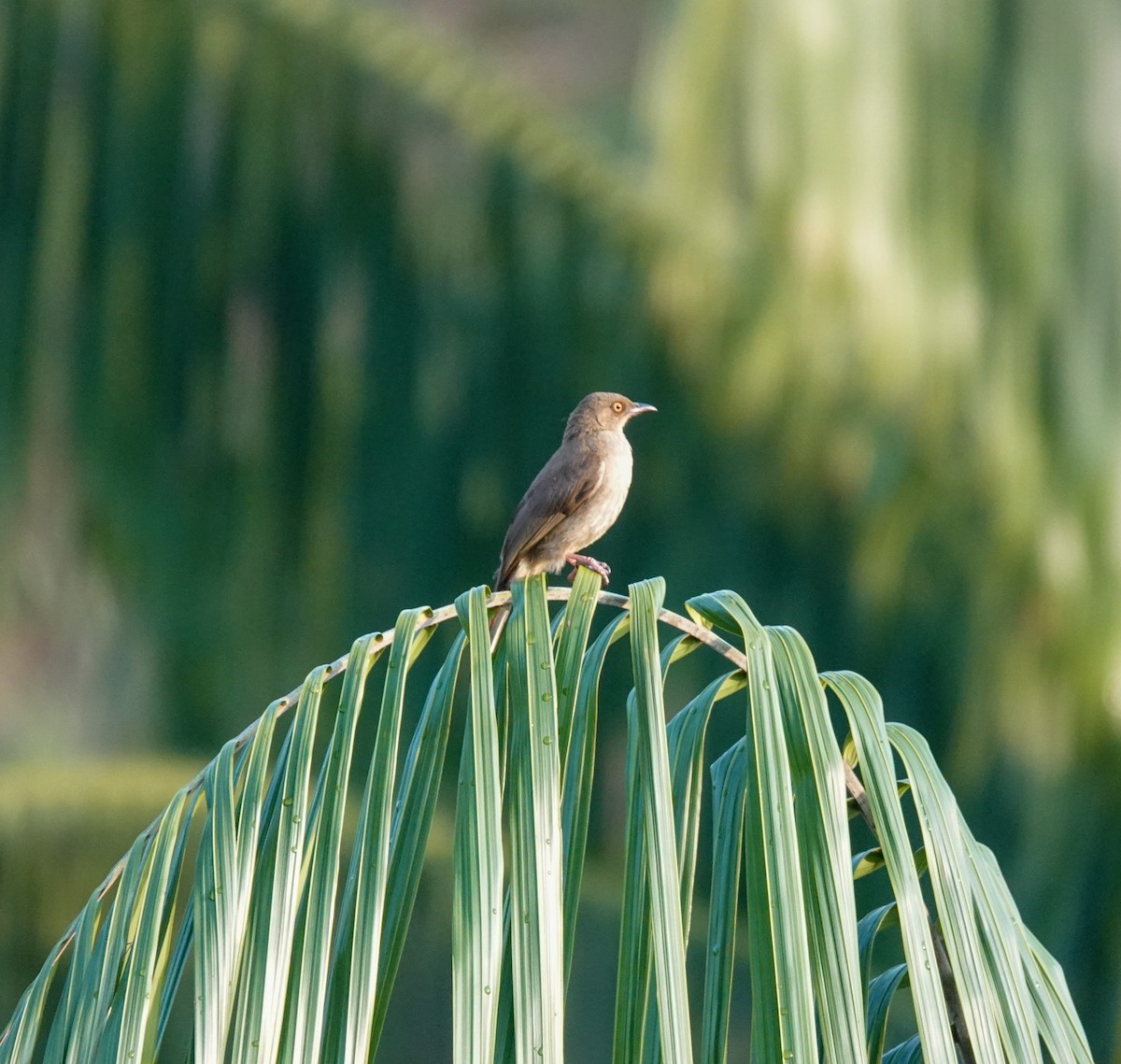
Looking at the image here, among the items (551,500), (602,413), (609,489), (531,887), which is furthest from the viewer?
(602,413)

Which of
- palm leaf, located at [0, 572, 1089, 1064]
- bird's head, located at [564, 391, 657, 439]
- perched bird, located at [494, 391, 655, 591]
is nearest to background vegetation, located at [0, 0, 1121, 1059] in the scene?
bird's head, located at [564, 391, 657, 439]

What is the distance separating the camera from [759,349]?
736 cm

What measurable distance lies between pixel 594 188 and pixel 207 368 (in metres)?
2.07

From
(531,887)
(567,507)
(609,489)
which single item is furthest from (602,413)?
(531,887)

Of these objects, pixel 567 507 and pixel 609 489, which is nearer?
pixel 567 507

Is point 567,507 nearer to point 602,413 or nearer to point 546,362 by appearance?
point 602,413

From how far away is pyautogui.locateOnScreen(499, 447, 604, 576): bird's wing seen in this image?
532 cm

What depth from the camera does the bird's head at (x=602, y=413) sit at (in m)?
5.91

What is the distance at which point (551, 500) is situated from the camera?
5355 mm

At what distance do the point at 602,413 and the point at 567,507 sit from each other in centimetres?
70

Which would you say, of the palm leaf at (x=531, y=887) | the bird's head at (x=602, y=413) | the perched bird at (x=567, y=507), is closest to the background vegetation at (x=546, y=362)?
the bird's head at (x=602, y=413)

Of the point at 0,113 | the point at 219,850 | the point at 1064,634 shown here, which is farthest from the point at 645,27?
the point at 219,850

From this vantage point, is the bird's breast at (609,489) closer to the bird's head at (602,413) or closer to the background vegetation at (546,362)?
the bird's head at (602,413)

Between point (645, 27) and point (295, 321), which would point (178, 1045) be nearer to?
point (295, 321)
